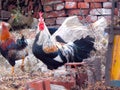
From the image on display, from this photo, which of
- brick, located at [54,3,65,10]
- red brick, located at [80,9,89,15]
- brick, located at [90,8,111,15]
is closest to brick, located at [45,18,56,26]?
brick, located at [54,3,65,10]

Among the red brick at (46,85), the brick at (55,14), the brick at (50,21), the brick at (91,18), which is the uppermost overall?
the brick at (55,14)

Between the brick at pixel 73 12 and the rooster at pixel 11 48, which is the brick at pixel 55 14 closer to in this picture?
the brick at pixel 73 12

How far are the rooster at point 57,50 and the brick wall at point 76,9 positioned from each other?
1.73 m

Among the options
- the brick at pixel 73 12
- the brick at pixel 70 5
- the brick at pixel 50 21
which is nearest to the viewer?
the brick at pixel 70 5

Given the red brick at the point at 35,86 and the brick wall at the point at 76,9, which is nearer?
the red brick at the point at 35,86

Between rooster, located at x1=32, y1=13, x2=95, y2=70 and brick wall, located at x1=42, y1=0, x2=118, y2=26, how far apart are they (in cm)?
173

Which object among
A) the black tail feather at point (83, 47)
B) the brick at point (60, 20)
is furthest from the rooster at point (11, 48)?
the brick at point (60, 20)

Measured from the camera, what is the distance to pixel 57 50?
5121 mm

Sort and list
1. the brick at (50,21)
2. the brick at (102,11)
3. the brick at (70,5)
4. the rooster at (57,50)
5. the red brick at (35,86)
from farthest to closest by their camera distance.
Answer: the brick at (50,21)
the brick at (70,5)
the brick at (102,11)
the rooster at (57,50)
the red brick at (35,86)

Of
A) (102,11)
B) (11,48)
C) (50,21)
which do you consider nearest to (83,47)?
(11,48)

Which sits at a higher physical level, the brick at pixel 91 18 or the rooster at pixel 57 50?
the brick at pixel 91 18

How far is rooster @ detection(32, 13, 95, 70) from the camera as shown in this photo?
199 inches

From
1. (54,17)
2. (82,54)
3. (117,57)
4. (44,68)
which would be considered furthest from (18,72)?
(117,57)

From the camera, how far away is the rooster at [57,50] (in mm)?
5062
